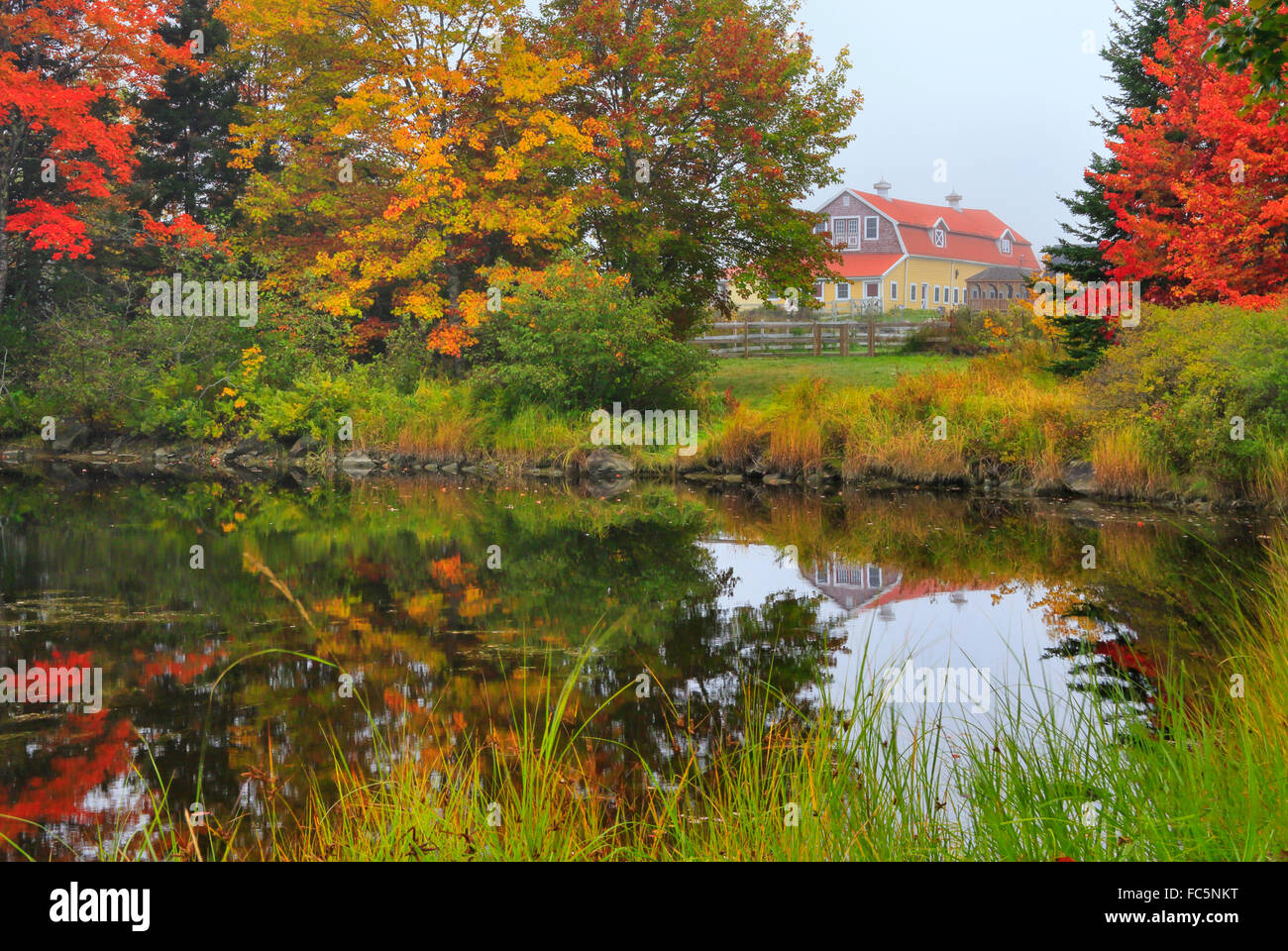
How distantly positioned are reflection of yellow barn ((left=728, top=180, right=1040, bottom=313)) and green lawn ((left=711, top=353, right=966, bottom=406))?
2044 cm

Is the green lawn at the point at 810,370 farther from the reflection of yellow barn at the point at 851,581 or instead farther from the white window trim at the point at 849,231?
the white window trim at the point at 849,231

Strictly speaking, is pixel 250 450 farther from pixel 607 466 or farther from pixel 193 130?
pixel 193 130

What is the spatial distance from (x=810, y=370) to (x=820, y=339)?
4475mm

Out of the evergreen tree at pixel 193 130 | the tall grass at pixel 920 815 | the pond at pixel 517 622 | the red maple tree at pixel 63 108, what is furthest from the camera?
the evergreen tree at pixel 193 130

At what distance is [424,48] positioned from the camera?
81.6 feet

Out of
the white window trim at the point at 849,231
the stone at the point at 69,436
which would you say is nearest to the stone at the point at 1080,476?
the stone at the point at 69,436

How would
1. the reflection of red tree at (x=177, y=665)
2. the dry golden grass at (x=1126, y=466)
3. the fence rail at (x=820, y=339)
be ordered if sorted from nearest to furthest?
the reflection of red tree at (x=177, y=665)
the dry golden grass at (x=1126, y=466)
the fence rail at (x=820, y=339)

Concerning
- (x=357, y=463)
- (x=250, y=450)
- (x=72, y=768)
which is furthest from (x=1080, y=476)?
(x=250, y=450)

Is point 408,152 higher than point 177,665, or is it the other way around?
point 408,152

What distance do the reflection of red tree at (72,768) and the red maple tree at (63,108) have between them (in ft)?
70.5

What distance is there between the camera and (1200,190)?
17.8 meters

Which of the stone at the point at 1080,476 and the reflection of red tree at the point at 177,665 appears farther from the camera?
the stone at the point at 1080,476

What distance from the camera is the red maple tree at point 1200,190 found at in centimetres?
1723
